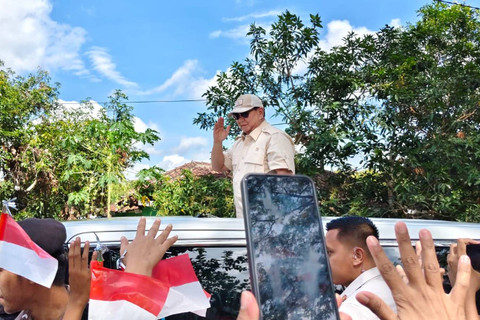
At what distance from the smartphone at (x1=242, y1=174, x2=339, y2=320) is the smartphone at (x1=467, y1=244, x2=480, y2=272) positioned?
105 cm

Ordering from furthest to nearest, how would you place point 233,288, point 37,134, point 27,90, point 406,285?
1. point 27,90
2. point 37,134
3. point 233,288
4. point 406,285

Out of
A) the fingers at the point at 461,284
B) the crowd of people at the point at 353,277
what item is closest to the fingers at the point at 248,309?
the crowd of people at the point at 353,277

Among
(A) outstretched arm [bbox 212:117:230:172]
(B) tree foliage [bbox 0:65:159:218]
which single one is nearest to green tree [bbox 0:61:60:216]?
(B) tree foliage [bbox 0:65:159:218]

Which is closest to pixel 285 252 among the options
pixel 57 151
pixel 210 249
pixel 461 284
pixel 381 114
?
pixel 461 284

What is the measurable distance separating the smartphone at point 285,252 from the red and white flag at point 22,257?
101 centimetres

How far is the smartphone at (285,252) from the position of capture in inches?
39.5

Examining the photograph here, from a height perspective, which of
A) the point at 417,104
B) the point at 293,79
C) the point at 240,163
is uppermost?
the point at 293,79

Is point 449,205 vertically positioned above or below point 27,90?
below

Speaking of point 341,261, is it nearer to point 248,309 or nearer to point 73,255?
point 73,255

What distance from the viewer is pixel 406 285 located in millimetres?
1000

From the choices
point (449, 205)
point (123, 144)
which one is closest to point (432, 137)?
point (449, 205)

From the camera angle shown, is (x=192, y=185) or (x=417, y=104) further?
(x=192, y=185)

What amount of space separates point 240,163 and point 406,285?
2.48 m

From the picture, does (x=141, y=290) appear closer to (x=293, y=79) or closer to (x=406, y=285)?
(x=406, y=285)
